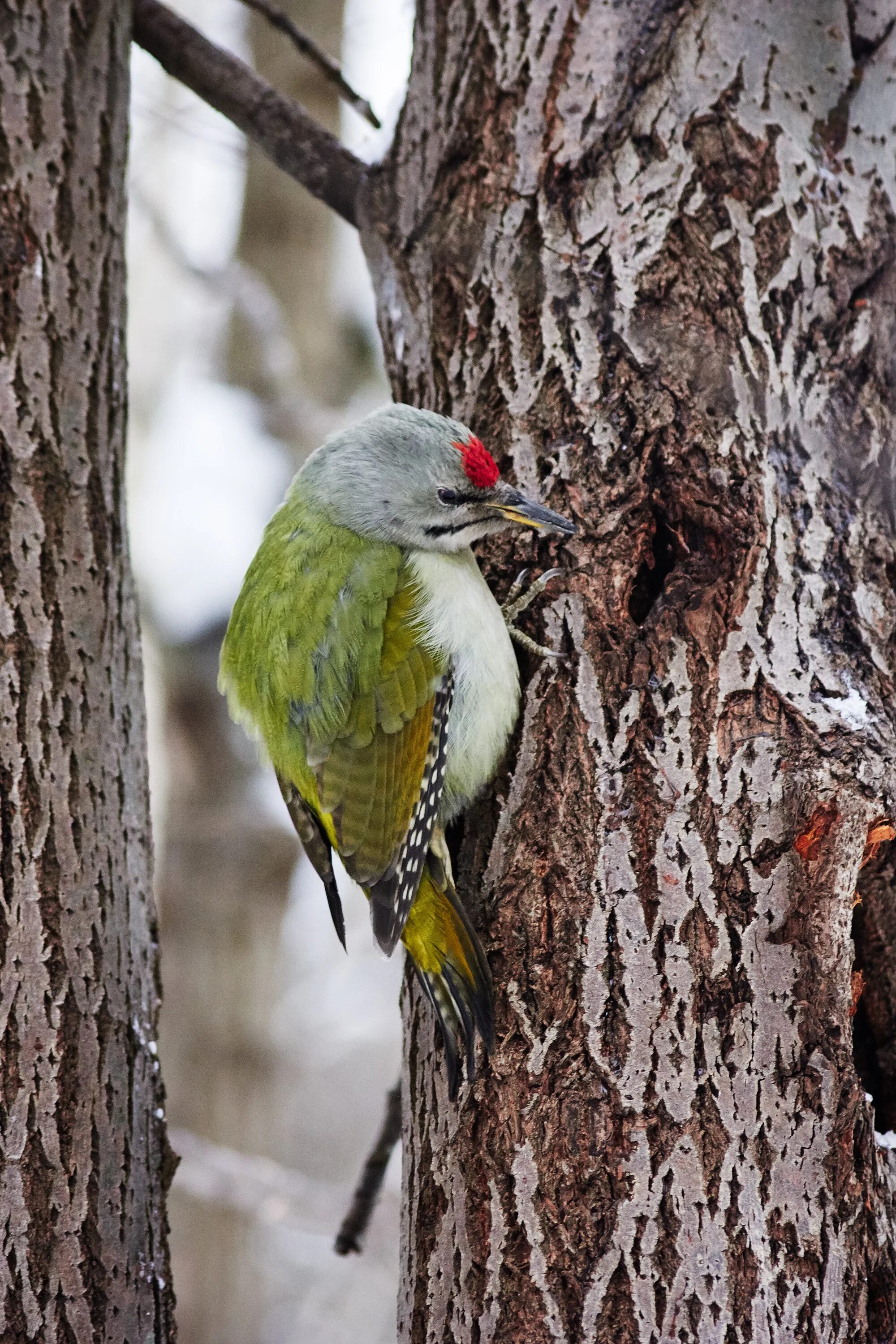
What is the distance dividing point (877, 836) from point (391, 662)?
1.13 meters

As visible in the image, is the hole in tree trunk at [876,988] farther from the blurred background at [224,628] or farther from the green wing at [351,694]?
the blurred background at [224,628]

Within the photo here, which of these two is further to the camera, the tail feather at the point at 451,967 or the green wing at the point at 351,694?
the green wing at the point at 351,694

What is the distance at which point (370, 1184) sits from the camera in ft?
9.00

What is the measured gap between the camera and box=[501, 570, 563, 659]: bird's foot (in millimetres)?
2303

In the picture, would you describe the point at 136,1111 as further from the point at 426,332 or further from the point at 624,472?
the point at 426,332

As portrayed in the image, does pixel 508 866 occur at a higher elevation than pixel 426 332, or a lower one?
lower

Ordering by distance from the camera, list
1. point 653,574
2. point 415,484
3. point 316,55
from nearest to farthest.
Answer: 1. point 653,574
2. point 415,484
3. point 316,55

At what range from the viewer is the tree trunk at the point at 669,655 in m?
1.83

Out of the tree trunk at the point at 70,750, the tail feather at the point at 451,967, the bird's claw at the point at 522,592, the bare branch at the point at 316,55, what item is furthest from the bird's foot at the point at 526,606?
the bare branch at the point at 316,55

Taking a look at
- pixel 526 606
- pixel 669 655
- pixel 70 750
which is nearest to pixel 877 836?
pixel 669 655

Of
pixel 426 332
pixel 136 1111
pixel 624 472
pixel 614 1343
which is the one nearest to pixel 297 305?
pixel 426 332

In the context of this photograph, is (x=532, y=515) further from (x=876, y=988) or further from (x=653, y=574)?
(x=876, y=988)

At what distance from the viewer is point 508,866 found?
2143 mm

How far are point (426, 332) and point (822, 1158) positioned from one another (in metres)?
1.90
